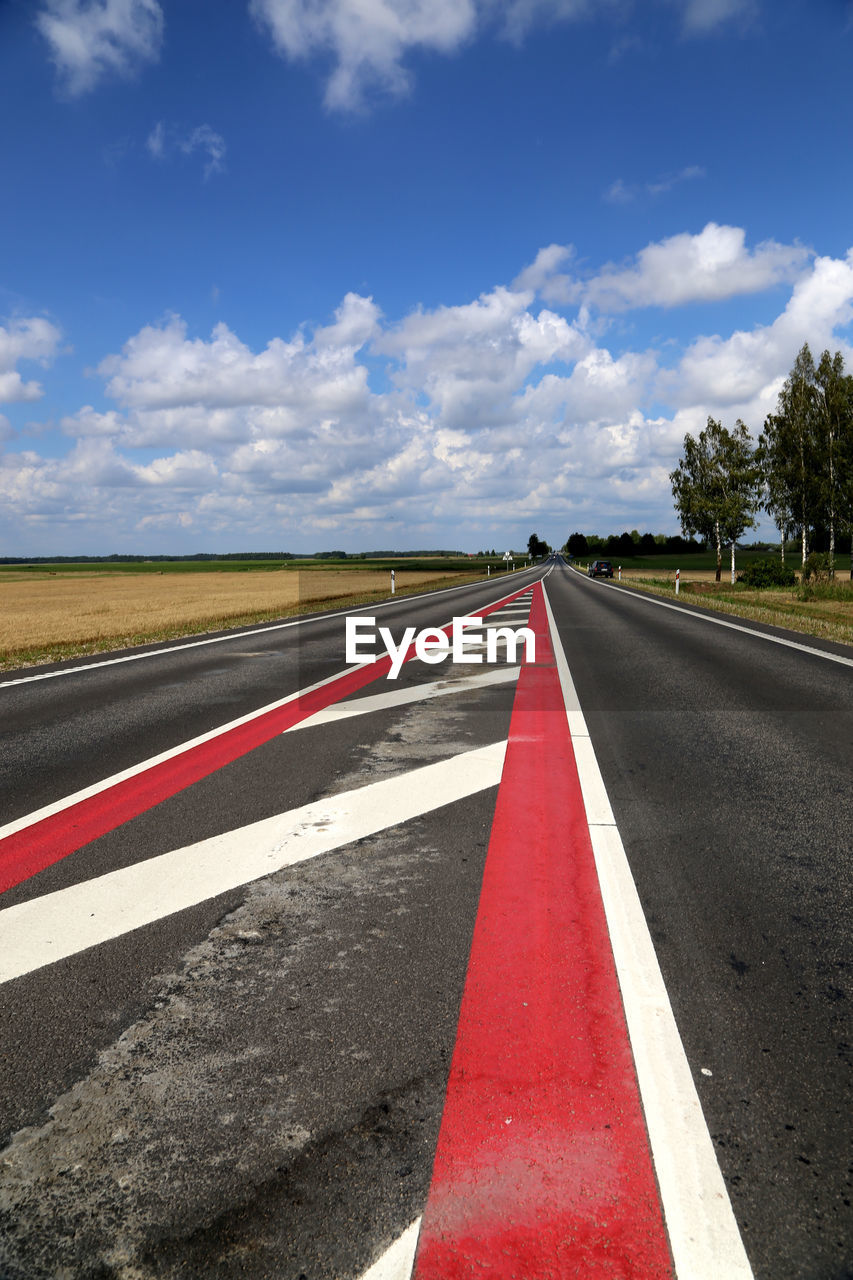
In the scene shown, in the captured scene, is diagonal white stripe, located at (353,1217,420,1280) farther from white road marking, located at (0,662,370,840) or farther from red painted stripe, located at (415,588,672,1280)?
white road marking, located at (0,662,370,840)

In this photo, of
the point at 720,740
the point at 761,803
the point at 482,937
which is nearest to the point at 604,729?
the point at 720,740

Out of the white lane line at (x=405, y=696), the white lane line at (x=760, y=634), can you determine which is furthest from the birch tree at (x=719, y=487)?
the white lane line at (x=405, y=696)

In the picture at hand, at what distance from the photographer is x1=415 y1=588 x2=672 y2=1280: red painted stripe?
1512 millimetres

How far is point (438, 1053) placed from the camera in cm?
210

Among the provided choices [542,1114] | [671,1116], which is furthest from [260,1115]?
[671,1116]

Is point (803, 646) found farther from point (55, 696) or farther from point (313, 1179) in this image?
point (313, 1179)

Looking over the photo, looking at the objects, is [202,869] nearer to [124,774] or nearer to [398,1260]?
[124,774]

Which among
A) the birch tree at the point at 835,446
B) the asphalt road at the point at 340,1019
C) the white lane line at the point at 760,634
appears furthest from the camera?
the birch tree at the point at 835,446

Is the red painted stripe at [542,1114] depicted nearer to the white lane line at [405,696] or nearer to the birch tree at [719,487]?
the white lane line at [405,696]

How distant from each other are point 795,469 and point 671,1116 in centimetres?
4477

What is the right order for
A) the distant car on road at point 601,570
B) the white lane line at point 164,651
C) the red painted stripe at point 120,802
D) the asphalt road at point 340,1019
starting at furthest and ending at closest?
the distant car on road at point 601,570 → the white lane line at point 164,651 → the red painted stripe at point 120,802 → the asphalt road at point 340,1019

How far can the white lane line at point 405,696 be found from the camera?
6898 mm

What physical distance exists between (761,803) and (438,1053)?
2948 millimetres

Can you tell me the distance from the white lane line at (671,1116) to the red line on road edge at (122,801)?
267 cm
